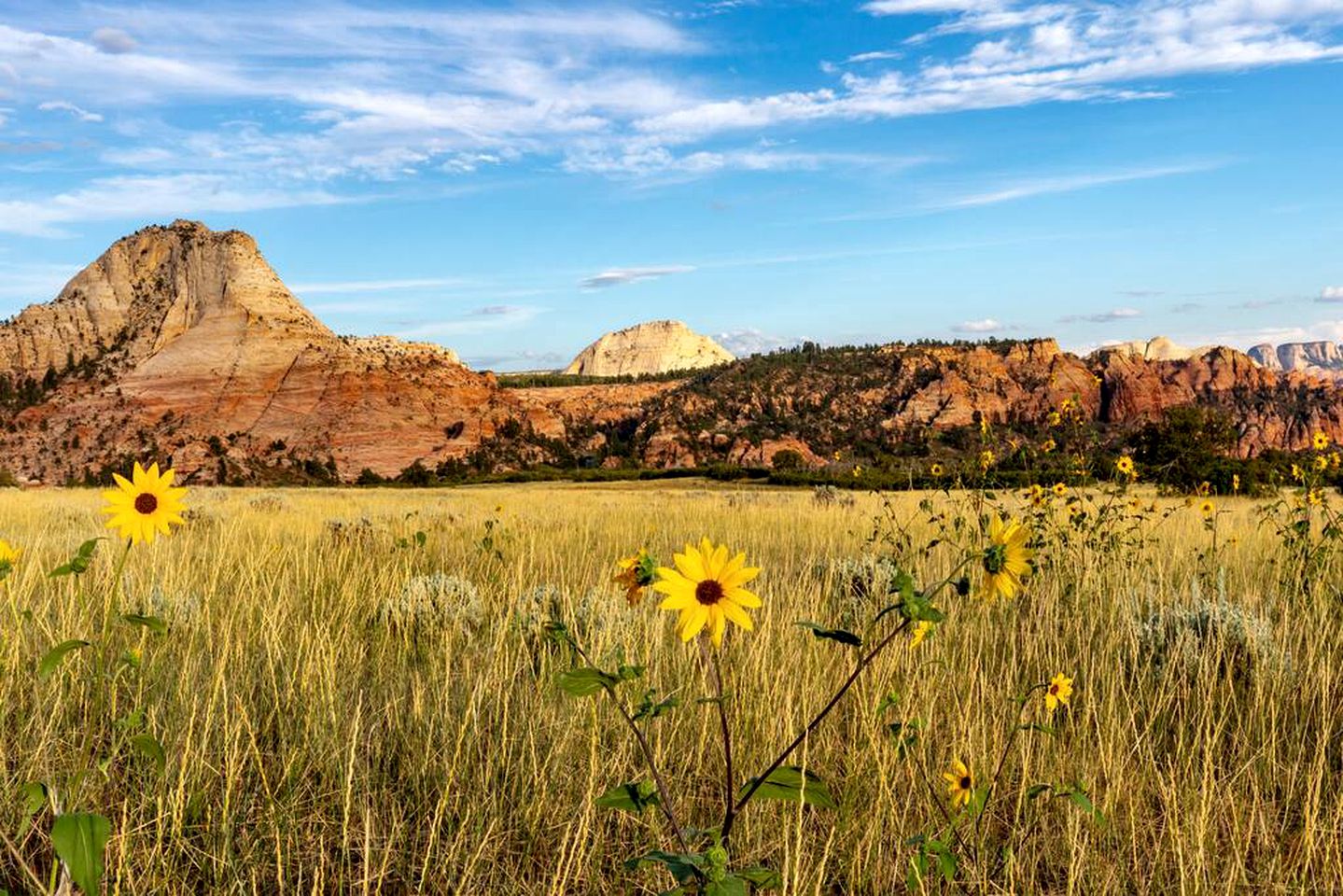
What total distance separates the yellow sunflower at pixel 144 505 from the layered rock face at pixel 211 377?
227 ft

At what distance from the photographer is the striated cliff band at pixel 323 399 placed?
68750 mm

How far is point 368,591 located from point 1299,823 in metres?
4.76

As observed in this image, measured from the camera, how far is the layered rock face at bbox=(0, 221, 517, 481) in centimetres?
6869

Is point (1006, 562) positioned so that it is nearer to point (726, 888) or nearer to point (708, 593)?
point (708, 593)

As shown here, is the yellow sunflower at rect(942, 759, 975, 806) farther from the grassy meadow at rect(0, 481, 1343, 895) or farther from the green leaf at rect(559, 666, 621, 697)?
the green leaf at rect(559, 666, 621, 697)

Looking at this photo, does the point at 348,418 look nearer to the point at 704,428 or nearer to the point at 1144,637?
the point at 704,428

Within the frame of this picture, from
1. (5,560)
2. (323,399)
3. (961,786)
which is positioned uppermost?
(323,399)

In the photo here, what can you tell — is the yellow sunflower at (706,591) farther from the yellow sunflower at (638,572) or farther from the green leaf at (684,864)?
the green leaf at (684,864)

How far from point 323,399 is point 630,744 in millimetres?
74163

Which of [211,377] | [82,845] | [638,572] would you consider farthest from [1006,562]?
[211,377]

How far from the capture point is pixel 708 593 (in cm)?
159

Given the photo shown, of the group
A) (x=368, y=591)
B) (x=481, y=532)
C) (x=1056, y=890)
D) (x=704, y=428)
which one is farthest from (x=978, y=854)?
(x=704, y=428)

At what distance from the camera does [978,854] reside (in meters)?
2.27

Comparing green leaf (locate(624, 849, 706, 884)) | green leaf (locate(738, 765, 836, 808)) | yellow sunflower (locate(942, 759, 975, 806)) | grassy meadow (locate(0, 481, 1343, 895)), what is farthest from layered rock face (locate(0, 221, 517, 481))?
green leaf (locate(624, 849, 706, 884))
